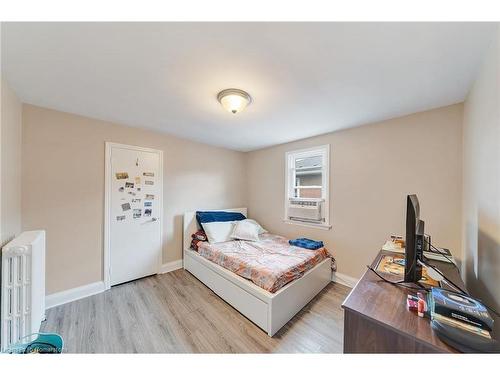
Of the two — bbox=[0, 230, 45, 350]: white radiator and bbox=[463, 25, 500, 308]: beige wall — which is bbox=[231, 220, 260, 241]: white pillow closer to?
bbox=[0, 230, 45, 350]: white radiator

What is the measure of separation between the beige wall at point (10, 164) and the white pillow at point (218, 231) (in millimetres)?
2028

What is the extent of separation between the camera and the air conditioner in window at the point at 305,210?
290cm

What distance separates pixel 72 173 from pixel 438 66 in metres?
3.69

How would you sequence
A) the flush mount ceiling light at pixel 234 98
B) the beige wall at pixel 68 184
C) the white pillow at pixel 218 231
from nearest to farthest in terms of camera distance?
the flush mount ceiling light at pixel 234 98, the beige wall at pixel 68 184, the white pillow at pixel 218 231

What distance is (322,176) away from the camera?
2916 mm

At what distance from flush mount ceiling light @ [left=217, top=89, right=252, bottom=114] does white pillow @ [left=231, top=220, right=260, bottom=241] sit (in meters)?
2.02

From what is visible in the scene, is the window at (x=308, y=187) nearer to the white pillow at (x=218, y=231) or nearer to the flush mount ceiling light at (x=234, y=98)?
the white pillow at (x=218, y=231)

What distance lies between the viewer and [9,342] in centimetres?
135

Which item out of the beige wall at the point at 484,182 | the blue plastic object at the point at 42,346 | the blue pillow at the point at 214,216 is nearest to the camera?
the beige wall at the point at 484,182

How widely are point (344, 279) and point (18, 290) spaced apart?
134 inches

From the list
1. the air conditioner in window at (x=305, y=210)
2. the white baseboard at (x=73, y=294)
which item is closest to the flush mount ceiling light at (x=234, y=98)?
the air conditioner in window at (x=305, y=210)

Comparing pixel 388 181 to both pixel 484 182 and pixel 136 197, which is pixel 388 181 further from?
pixel 136 197

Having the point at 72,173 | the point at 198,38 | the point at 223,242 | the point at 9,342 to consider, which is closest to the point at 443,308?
the point at 198,38

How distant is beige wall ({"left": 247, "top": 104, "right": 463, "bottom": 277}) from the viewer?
193 centimetres
